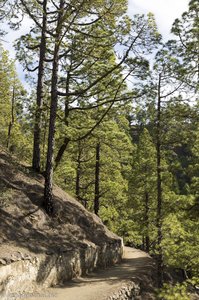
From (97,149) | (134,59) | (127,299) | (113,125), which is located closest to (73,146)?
(97,149)

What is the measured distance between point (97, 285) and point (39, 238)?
291cm

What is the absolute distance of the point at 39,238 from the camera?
11633 millimetres

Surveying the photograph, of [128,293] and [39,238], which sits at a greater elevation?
[39,238]

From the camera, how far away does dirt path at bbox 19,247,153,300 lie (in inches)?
406

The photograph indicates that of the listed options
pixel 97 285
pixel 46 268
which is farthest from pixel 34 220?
pixel 97 285

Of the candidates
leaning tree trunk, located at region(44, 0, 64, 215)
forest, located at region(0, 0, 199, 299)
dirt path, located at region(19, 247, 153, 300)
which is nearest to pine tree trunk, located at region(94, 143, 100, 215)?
forest, located at region(0, 0, 199, 299)

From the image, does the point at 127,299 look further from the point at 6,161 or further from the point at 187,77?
the point at 187,77

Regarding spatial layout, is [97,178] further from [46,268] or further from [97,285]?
[46,268]

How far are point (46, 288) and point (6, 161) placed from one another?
6.74m

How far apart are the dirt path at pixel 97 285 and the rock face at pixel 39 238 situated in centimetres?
37

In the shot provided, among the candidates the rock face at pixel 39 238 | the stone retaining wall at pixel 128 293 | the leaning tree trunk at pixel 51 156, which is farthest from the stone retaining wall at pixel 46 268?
the leaning tree trunk at pixel 51 156

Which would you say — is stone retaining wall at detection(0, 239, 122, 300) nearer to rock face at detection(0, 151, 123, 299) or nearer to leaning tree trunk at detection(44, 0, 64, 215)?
rock face at detection(0, 151, 123, 299)

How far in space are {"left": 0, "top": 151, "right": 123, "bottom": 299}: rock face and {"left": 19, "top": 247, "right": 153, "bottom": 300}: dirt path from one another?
1.23 ft

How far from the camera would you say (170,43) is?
1375 centimetres
